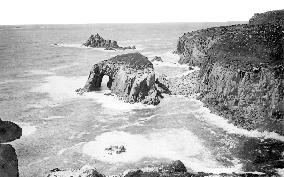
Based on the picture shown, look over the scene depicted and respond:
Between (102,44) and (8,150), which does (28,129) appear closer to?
(8,150)

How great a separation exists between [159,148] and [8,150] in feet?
73.8

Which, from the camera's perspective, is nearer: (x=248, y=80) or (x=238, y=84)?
(x=248, y=80)

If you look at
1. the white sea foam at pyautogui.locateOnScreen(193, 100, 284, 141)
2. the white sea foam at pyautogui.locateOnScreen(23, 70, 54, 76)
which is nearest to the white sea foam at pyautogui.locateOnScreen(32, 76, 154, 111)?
the white sea foam at pyautogui.locateOnScreen(23, 70, 54, 76)

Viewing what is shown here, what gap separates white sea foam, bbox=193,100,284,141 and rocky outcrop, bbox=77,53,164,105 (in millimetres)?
8405

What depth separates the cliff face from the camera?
40.8 meters

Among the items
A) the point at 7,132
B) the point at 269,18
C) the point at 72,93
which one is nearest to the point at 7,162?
the point at 7,132

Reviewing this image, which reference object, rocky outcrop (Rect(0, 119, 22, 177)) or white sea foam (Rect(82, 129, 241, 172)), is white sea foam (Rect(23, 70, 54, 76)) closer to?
white sea foam (Rect(82, 129, 241, 172))

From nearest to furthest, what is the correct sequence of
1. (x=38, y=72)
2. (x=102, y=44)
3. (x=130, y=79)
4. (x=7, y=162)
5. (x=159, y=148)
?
(x=7, y=162) → (x=159, y=148) → (x=130, y=79) → (x=38, y=72) → (x=102, y=44)

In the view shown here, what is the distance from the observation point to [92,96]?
6062 cm

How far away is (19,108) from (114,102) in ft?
51.7

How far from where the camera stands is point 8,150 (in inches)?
669

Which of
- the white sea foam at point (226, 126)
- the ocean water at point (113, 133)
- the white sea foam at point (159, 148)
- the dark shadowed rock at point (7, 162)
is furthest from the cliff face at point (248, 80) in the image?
the dark shadowed rock at point (7, 162)

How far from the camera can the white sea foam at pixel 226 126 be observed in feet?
129

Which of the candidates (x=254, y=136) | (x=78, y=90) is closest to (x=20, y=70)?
(x=78, y=90)
